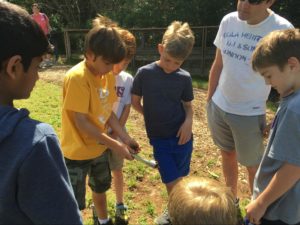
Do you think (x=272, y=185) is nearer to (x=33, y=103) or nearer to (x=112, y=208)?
(x=112, y=208)

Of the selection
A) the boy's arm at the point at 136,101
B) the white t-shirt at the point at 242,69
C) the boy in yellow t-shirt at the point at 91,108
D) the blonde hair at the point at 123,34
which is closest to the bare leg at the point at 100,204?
the boy in yellow t-shirt at the point at 91,108

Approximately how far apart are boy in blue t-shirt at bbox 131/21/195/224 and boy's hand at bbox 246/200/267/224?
1.15m

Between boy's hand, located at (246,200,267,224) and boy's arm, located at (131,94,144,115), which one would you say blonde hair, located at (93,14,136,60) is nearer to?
boy's arm, located at (131,94,144,115)

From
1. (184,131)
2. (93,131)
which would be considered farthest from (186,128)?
(93,131)

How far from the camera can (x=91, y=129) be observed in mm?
2652

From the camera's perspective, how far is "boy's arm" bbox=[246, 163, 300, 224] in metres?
2.05

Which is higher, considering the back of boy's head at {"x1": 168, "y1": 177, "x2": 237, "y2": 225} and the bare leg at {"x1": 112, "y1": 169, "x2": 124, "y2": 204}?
the back of boy's head at {"x1": 168, "y1": 177, "x2": 237, "y2": 225}

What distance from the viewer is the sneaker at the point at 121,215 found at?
3627 millimetres

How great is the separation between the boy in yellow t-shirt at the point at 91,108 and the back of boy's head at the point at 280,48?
955 millimetres

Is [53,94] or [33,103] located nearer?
[33,103]

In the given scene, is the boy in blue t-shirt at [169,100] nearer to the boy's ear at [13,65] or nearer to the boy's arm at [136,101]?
the boy's arm at [136,101]

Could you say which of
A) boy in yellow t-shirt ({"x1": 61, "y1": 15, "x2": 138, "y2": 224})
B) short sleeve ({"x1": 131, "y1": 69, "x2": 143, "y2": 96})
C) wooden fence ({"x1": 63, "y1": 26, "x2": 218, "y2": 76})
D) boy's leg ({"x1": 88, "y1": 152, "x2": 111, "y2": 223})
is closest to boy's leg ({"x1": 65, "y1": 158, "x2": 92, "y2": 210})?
boy in yellow t-shirt ({"x1": 61, "y1": 15, "x2": 138, "y2": 224})

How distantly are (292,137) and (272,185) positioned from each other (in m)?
0.29

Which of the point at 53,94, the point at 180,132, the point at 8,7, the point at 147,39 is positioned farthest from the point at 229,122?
the point at 147,39
